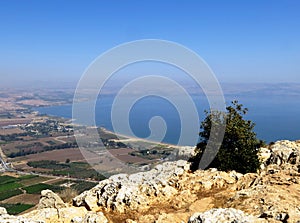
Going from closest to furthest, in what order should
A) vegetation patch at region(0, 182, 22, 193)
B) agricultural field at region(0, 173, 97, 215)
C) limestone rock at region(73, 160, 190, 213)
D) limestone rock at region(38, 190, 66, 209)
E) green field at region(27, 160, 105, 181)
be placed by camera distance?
limestone rock at region(73, 160, 190, 213) → limestone rock at region(38, 190, 66, 209) → agricultural field at region(0, 173, 97, 215) → vegetation patch at region(0, 182, 22, 193) → green field at region(27, 160, 105, 181)

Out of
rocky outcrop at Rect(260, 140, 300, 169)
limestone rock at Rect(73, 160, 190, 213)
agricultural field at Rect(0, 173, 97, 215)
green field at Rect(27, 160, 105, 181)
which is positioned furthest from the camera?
green field at Rect(27, 160, 105, 181)

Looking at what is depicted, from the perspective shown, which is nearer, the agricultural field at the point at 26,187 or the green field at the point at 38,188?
the agricultural field at the point at 26,187

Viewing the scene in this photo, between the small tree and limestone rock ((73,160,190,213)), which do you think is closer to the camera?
limestone rock ((73,160,190,213))

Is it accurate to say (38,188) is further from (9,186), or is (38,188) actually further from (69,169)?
(69,169)

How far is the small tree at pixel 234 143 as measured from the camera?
14453 mm

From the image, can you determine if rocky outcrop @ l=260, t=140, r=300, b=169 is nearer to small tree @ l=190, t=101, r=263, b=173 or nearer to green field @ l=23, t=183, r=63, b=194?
small tree @ l=190, t=101, r=263, b=173

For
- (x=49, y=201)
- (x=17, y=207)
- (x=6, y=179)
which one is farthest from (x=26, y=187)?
(x=49, y=201)

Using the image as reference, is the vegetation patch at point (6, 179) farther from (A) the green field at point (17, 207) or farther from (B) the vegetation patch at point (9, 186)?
(A) the green field at point (17, 207)

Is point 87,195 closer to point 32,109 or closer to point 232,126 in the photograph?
point 232,126

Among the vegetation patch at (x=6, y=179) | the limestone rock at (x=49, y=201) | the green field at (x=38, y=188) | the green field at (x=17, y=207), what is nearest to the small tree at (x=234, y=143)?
the limestone rock at (x=49, y=201)

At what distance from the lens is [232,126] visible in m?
15.5

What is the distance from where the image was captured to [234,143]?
15367mm

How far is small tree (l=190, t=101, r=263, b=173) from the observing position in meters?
14.5

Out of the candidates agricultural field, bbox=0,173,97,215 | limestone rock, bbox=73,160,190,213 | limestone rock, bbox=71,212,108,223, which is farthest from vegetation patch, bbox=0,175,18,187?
limestone rock, bbox=71,212,108,223
